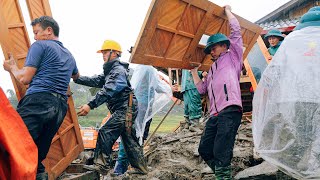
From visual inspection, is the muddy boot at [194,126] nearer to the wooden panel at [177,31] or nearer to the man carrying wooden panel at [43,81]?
the wooden panel at [177,31]

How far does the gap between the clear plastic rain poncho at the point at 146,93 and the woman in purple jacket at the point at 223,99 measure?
7.83 feet

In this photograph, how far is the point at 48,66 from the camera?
3.32 meters

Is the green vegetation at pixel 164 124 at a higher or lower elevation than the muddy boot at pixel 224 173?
lower

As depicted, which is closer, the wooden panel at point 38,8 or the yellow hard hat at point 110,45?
the wooden panel at point 38,8

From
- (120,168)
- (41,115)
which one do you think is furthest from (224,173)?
(120,168)

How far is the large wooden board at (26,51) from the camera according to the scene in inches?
132

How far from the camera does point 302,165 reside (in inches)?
115

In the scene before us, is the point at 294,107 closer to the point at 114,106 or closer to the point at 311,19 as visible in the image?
the point at 311,19

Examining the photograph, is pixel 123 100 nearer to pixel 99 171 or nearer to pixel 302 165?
pixel 99 171

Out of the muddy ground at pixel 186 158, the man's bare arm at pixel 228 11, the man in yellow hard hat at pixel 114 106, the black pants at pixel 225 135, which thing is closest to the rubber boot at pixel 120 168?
the muddy ground at pixel 186 158

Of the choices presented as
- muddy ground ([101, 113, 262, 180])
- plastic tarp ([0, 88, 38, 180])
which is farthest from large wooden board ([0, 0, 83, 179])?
plastic tarp ([0, 88, 38, 180])

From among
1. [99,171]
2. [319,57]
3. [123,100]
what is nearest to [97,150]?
[99,171]

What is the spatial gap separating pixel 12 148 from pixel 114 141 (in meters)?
3.51

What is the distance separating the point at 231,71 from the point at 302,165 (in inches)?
55.4
